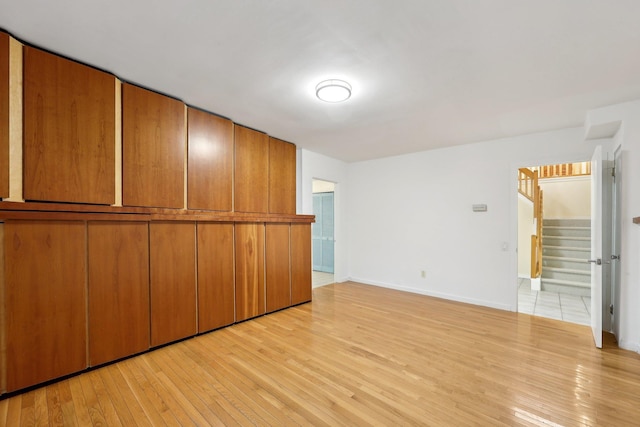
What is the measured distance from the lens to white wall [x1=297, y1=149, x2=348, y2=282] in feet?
16.3

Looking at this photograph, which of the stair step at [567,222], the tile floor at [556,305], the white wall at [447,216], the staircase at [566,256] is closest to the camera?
the tile floor at [556,305]

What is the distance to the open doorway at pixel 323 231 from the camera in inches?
273

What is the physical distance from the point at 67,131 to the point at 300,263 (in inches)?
129

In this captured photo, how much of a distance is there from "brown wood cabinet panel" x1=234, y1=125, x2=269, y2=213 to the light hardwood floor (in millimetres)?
1677

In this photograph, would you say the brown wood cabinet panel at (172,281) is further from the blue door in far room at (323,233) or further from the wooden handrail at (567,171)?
the wooden handrail at (567,171)

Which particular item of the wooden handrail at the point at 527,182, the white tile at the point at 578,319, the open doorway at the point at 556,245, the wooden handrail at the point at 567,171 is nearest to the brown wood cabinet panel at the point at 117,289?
the open doorway at the point at 556,245

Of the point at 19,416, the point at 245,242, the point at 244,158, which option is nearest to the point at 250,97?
the point at 244,158

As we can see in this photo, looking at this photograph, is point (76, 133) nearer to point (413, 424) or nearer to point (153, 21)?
point (153, 21)

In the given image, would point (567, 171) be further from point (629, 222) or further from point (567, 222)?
point (629, 222)

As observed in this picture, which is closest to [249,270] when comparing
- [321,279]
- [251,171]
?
[251,171]

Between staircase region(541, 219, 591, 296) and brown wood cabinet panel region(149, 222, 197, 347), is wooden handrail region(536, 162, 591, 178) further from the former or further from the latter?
brown wood cabinet panel region(149, 222, 197, 347)

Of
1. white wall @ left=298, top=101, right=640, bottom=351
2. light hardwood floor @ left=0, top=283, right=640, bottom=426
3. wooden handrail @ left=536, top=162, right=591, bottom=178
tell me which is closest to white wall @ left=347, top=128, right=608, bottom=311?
white wall @ left=298, top=101, right=640, bottom=351

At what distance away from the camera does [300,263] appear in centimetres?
458

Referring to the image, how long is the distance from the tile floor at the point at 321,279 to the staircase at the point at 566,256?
428 cm
